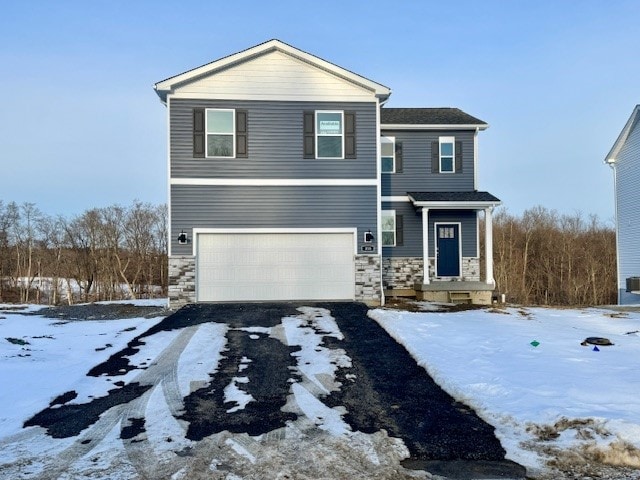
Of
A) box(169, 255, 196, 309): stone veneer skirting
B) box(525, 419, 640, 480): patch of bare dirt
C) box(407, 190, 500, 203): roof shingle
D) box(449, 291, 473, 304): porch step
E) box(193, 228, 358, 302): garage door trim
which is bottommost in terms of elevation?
box(525, 419, 640, 480): patch of bare dirt

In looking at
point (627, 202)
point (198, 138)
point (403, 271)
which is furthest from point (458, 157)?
point (198, 138)

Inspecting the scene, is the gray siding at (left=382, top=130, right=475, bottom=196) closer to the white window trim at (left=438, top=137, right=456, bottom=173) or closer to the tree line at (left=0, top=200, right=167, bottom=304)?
the white window trim at (left=438, top=137, right=456, bottom=173)

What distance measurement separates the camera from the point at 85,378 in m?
7.11

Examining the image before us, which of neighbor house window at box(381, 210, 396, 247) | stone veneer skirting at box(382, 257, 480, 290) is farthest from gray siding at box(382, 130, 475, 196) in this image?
stone veneer skirting at box(382, 257, 480, 290)

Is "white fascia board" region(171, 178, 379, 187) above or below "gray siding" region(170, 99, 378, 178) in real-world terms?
below

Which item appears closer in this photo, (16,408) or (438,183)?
(16,408)

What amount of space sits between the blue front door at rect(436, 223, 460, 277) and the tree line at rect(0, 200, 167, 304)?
24086 mm

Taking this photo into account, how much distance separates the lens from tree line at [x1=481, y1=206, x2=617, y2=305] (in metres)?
35.6

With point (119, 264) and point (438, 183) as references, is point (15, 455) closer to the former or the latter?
point (438, 183)

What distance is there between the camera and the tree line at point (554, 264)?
117 ft

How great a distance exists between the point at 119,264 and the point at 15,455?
3338 cm

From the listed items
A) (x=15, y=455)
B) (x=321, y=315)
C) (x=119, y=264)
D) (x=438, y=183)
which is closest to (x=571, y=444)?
(x=15, y=455)

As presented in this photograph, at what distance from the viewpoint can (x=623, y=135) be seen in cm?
1812

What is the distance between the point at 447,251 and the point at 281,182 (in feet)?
22.5
